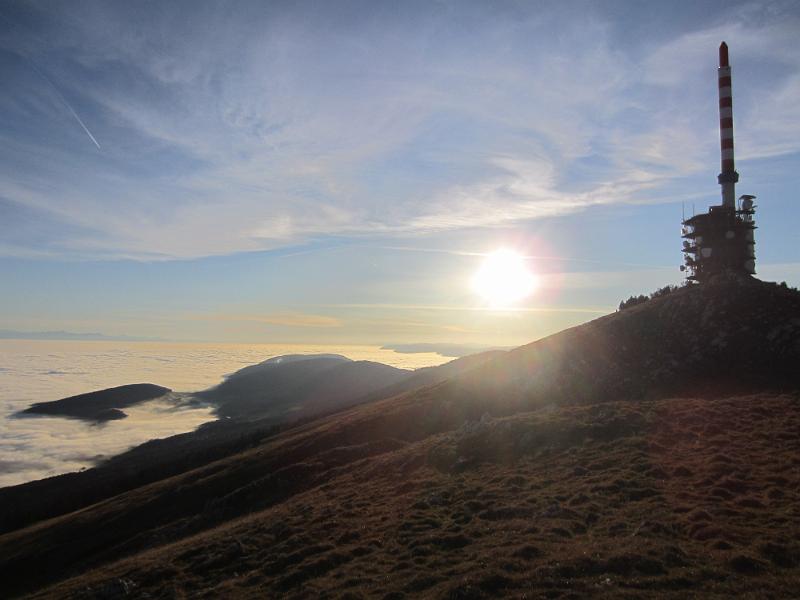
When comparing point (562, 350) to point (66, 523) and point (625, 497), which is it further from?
point (66, 523)

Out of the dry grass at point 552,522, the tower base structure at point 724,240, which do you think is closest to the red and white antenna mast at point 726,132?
the tower base structure at point 724,240

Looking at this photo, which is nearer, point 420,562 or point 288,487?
point 420,562

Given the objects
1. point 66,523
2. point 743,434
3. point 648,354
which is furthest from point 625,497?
point 66,523

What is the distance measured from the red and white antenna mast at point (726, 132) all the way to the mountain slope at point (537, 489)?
66.1 feet

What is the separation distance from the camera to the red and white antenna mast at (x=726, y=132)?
77.4 meters

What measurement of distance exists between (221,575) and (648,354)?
52.9m

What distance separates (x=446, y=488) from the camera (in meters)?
36.3

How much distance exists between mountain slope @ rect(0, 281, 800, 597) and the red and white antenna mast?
20.1 meters

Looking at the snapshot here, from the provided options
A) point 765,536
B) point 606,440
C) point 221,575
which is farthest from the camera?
point 606,440

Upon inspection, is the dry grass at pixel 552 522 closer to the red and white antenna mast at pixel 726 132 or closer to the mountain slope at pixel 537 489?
the mountain slope at pixel 537 489

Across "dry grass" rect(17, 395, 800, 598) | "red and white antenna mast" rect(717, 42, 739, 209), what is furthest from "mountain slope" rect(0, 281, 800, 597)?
"red and white antenna mast" rect(717, 42, 739, 209)

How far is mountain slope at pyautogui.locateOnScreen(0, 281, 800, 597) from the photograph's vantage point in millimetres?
22219

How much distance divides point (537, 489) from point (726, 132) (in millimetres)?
75109

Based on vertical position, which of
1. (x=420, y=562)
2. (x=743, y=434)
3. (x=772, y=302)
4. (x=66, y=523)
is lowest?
(x=66, y=523)
